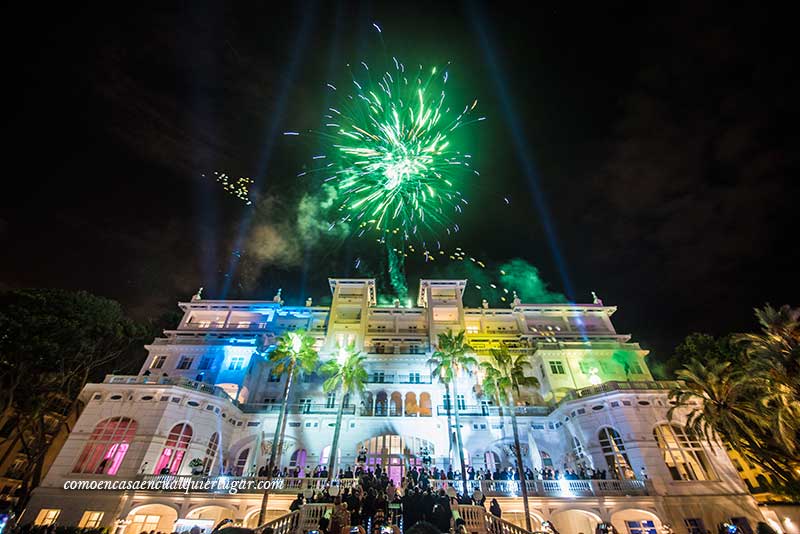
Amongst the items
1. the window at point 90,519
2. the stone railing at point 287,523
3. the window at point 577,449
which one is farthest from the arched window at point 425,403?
the window at point 90,519

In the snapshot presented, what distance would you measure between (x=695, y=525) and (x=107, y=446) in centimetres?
4059

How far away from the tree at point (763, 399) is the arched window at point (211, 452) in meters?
36.0

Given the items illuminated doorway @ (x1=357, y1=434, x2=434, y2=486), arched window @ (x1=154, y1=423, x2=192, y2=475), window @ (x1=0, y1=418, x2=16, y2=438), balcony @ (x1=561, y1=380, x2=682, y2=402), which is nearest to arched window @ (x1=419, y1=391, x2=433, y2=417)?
illuminated doorway @ (x1=357, y1=434, x2=434, y2=486)

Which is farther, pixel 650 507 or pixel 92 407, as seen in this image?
pixel 92 407

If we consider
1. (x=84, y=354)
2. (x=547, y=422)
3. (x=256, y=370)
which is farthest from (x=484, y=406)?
(x=84, y=354)

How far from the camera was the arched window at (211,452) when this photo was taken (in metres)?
28.6

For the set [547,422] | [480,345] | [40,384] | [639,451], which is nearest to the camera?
[639,451]

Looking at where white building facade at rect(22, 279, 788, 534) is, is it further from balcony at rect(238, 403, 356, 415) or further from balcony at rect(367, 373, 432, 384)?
balcony at rect(367, 373, 432, 384)

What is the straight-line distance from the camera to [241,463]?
3269 cm

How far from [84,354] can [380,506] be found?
34458 millimetres

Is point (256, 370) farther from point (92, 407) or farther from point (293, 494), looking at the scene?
point (293, 494)

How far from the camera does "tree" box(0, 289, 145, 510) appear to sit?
2859 cm

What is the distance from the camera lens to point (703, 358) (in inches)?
1464

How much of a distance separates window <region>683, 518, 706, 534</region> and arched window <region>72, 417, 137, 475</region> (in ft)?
126
